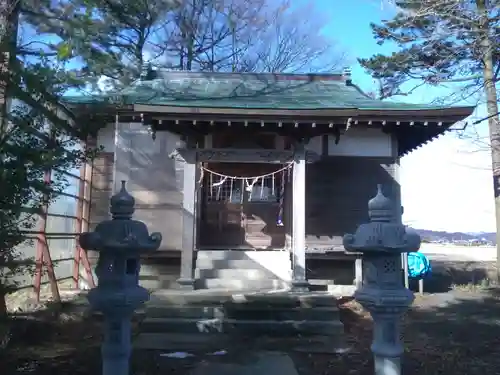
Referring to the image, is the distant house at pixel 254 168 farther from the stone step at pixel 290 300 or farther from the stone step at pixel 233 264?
the stone step at pixel 290 300

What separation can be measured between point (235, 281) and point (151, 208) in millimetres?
3095

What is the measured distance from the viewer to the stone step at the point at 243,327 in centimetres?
731

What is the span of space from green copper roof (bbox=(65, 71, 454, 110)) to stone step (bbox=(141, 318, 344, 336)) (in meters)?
4.20

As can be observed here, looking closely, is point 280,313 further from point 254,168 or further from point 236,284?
point 254,168

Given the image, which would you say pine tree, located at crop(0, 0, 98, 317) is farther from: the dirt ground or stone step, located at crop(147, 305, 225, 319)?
stone step, located at crop(147, 305, 225, 319)

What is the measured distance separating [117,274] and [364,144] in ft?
26.9

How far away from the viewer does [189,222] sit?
913 cm

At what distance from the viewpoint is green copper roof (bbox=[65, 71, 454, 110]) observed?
9.76 meters

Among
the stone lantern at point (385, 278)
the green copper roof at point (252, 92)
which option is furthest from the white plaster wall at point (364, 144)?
the stone lantern at point (385, 278)

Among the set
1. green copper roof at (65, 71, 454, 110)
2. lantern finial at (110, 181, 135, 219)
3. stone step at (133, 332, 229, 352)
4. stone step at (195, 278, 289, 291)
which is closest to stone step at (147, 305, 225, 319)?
stone step at (133, 332, 229, 352)

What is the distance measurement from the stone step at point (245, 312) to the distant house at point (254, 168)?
109cm

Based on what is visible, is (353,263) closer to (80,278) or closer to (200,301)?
(200,301)

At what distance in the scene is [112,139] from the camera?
11.3 m

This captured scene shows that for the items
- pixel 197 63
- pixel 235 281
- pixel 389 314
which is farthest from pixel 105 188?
pixel 197 63
